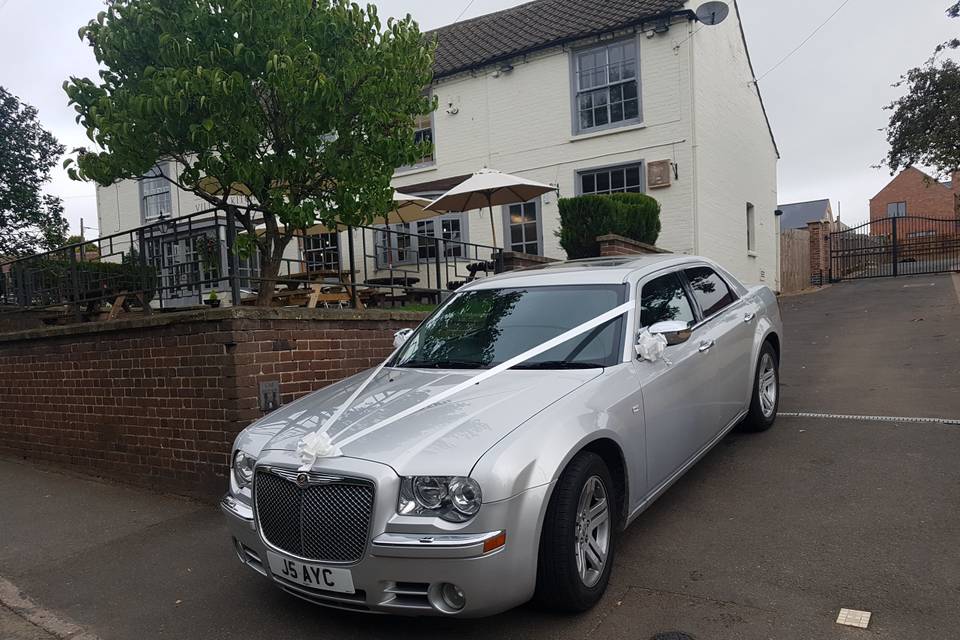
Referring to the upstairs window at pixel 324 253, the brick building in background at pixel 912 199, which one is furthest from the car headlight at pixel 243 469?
the brick building in background at pixel 912 199

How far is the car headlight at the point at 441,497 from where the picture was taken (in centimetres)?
282

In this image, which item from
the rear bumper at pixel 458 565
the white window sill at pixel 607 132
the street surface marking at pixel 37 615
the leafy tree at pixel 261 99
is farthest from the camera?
the white window sill at pixel 607 132

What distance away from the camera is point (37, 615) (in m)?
3.75

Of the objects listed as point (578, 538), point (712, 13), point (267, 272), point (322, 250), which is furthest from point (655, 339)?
point (712, 13)

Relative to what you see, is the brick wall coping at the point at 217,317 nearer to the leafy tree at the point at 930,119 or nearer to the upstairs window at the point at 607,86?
the upstairs window at the point at 607,86

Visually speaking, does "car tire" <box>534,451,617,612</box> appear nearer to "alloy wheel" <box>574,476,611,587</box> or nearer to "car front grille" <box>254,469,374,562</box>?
"alloy wheel" <box>574,476,611,587</box>

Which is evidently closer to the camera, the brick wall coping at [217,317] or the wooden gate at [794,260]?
the brick wall coping at [217,317]

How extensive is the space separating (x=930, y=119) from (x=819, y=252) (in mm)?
5094

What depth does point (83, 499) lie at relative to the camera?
5949mm

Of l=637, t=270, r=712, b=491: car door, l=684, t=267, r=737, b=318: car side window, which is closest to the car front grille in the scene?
l=637, t=270, r=712, b=491: car door

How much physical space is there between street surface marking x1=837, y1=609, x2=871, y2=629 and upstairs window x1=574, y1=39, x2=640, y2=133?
41.5 feet

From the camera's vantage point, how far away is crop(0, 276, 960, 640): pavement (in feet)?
10.3

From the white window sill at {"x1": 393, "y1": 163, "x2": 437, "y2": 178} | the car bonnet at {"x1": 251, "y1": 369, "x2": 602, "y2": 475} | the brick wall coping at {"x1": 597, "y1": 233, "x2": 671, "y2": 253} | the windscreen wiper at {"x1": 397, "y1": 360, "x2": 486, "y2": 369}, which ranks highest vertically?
the white window sill at {"x1": 393, "y1": 163, "x2": 437, "y2": 178}

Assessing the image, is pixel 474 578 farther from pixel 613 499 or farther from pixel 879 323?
Result: pixel 879 323
